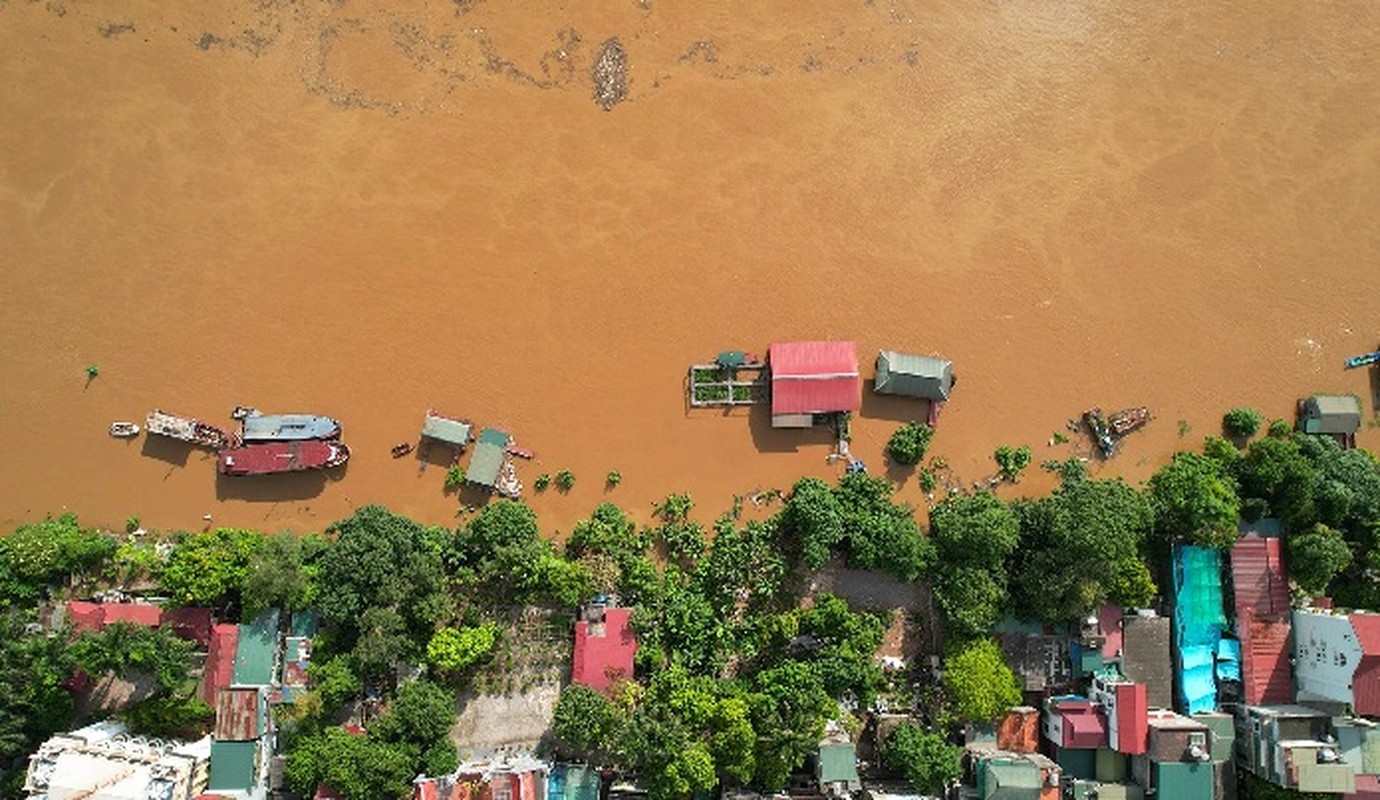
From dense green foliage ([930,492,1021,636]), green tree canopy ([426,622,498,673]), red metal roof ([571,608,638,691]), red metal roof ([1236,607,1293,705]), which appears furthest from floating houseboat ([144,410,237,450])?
red metal roof ([1236,607,1293,705])

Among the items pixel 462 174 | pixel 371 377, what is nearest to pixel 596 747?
pixel 371 377

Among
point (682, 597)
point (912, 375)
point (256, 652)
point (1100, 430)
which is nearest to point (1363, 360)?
point (1100, 430)

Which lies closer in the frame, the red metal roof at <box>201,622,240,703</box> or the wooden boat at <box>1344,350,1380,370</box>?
the red metal roof at <box>201,622,240,703</box>

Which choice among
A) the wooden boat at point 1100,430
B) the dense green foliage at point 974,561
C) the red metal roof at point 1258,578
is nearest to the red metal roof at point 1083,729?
the dense green foliage at point 974,561

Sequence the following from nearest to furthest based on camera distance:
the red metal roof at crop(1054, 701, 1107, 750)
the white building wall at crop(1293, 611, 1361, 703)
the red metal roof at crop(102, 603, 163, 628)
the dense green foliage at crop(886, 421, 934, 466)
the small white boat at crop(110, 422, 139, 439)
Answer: the white building wall at crop(1293, 611, 1361, 703) < the red metal roof at crop(1054, 701, 1107, 750) < the red metal roof at crop(102, 603, 163, 628) < the dense green foliage at crop(886, 421, 934, 466) < the small white boat at crop(110, 422, 139, 439)

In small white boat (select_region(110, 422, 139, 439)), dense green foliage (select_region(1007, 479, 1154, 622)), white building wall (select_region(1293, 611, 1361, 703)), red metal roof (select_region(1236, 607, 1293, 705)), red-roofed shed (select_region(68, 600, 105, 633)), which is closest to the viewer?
white building wall (select_region(1293, 611, 1361, 703))

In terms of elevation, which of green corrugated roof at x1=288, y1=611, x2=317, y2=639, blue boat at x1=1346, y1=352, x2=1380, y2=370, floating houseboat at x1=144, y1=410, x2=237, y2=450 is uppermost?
blue boat at x1=1346, y1=352, x2=1380, y2=370

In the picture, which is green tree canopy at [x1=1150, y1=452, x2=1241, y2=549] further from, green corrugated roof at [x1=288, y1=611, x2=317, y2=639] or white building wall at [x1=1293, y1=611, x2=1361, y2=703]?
green corrugated roof at [x1=288, y1=611, x2=317, y2=639]
